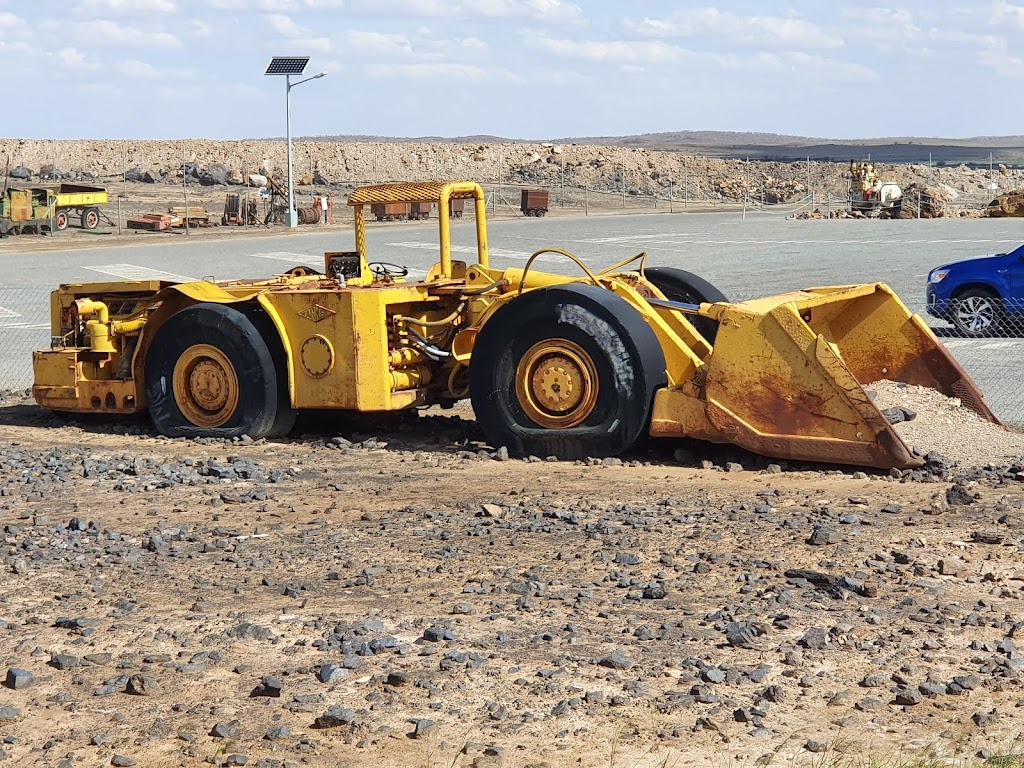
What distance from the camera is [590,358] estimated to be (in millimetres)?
10438

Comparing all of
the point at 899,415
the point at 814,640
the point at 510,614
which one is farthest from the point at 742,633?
the point at 899,415

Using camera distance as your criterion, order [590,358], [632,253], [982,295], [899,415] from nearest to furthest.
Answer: [590,358], [899,415], [982,295], [632,253]

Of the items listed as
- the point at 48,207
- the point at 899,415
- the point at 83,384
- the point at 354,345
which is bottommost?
the point at 899,415

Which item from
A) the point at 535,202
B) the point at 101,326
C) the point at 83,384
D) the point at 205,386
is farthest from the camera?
the point at 535,202

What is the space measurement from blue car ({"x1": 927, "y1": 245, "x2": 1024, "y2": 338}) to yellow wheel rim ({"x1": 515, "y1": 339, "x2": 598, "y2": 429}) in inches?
400

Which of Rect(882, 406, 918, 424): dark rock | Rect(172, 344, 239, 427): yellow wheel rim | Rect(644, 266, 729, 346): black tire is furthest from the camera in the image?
Rect(644, 266, 729, 346): black tire

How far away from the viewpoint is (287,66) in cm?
5475

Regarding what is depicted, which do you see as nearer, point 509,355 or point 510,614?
point 510,614

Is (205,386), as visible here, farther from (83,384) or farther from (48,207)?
(48,207)

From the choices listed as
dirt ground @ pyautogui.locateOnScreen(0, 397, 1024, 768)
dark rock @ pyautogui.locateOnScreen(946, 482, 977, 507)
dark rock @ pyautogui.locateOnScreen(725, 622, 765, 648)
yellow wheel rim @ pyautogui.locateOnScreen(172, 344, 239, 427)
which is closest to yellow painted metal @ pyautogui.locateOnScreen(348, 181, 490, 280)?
yellow wheel rim @ pyautogui.locateOnScreen(172, 344, 239, 427)

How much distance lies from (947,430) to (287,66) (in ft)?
154

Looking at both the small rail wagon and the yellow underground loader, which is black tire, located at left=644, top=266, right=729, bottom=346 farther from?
the small rail wagon

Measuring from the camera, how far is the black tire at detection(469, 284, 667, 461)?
33.8 ft

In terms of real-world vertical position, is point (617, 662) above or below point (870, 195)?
below
